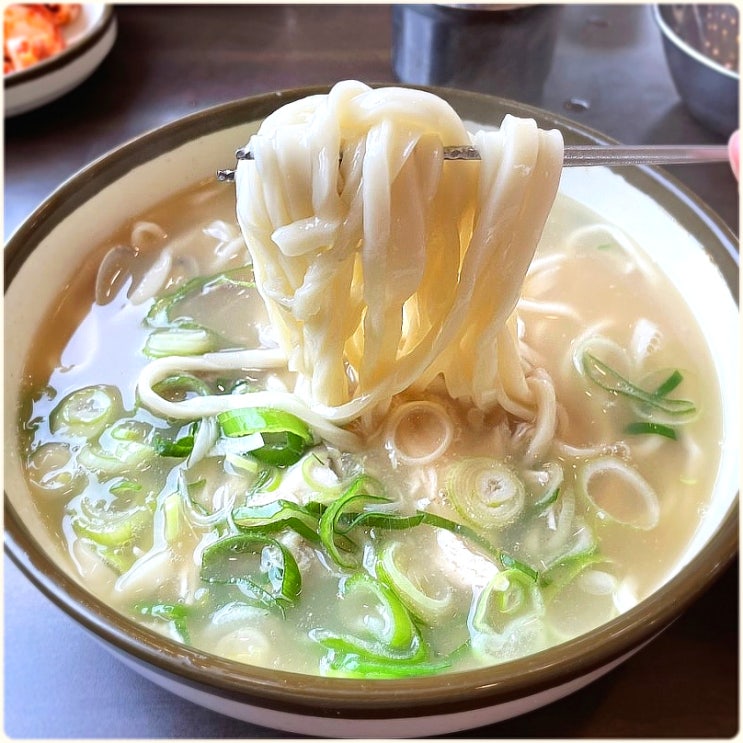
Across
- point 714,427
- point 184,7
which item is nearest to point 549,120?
point 714,427

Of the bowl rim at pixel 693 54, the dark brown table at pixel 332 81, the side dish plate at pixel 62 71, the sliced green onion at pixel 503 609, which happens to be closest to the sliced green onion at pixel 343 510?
the sliced green onion at pixel 503 609

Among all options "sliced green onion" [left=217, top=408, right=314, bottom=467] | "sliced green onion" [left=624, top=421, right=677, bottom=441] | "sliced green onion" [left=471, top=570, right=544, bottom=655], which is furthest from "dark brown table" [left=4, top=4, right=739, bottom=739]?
"sliced green onion" [left=217, top=408, right=314, bottom=467]

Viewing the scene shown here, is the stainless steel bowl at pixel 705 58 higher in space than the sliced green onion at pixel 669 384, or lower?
higher

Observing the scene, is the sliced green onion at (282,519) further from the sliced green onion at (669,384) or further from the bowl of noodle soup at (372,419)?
the sliced green onion at (669,384)

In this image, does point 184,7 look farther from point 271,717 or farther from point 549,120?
point 271,717

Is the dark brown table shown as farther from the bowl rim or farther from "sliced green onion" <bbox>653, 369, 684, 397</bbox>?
"sliced green onion" <bbox>653, 369, 684, 397</bbox>

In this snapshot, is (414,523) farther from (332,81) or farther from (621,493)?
(332,81)
